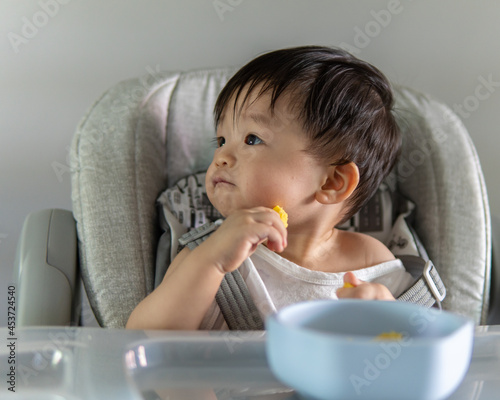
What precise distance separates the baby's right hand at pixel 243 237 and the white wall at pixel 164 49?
30.5 inches

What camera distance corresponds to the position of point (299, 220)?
0.97 m

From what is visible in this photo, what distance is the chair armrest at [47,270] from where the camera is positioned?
0.89 m

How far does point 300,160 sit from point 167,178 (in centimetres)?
34

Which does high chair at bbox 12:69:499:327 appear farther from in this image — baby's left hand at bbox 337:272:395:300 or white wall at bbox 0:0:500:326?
baby's left hand at bbox 337:272:395:300

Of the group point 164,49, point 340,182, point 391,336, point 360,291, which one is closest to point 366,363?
point 391,336

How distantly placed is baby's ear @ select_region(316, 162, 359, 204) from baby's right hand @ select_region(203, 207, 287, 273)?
0.20 metres

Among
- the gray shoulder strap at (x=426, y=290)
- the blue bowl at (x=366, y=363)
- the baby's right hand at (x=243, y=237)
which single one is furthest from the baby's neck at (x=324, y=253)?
the blue bowl at (x=366, y=363)

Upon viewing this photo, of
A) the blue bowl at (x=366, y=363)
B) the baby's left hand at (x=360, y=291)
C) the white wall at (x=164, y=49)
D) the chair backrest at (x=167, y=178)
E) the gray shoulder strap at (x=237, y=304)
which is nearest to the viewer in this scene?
the blue bowl at (x=366, y=363)

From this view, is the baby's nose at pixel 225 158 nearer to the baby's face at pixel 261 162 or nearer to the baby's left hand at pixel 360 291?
the baby's face at pixel 261 162

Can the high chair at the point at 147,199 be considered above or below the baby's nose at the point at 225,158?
below

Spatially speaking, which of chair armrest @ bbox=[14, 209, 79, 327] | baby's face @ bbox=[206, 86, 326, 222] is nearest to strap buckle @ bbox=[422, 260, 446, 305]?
baby's face @ bbox=[206, 86, 326, 222]

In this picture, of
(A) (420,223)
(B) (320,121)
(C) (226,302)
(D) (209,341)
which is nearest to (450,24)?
(A) (420,223)

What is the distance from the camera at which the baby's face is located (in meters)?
0.90

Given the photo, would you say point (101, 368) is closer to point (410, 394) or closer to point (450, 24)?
point (410, 394)
